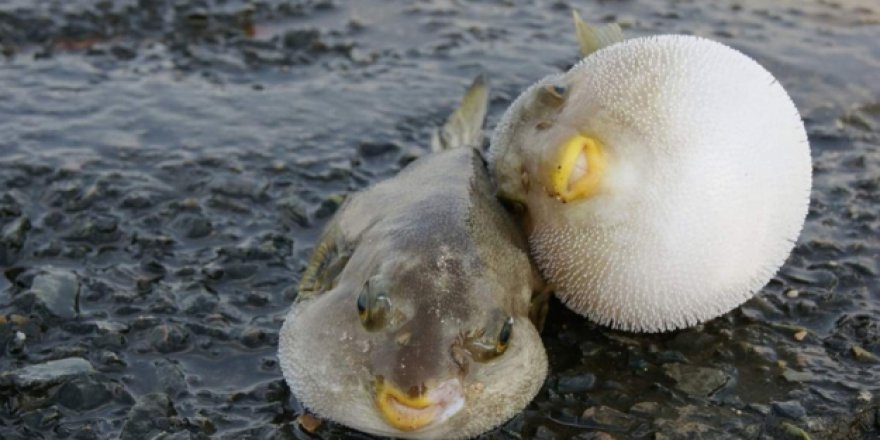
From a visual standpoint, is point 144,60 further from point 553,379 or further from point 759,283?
point 759,283

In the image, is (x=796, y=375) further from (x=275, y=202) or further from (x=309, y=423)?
(x=275, y=202)

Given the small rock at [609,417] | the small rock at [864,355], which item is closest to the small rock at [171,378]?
the small rock at [609,417]

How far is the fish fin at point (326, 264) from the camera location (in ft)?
12.6

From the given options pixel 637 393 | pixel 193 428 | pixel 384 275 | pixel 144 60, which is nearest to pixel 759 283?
pixel 637 393

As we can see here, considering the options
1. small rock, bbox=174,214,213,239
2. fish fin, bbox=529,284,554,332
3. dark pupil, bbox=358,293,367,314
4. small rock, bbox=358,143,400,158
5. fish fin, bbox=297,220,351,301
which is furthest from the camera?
small rock, bbox=358,143,400,158

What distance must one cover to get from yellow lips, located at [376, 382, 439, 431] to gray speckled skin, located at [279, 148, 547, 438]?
0.04m

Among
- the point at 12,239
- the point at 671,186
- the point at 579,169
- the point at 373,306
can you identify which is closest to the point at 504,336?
the point at 373,306

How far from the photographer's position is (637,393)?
389 cm

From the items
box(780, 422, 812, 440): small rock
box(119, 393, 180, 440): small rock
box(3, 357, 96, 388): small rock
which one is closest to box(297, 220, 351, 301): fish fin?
box(119, 393, 180, 440): small rock

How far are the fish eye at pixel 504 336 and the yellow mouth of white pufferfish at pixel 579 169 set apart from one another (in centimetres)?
46

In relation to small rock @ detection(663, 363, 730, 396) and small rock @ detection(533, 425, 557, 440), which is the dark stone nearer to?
small rock @ detection(533, 425, 557, 440)

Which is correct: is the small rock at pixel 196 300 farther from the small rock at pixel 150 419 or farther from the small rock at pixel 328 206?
the small rock at pixel 328 206

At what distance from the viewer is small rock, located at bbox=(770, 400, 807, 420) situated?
376cm

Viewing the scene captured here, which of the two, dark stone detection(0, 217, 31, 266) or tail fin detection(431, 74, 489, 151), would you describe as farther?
tail fin detection(431, 74, 489, 151)
